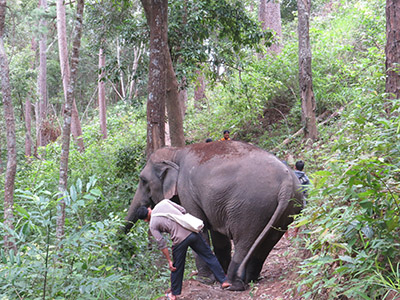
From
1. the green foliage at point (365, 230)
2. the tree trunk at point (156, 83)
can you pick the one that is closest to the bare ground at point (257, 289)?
the green foliage at point (365, 230)

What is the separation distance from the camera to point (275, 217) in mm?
5742

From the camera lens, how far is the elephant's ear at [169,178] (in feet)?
23.8

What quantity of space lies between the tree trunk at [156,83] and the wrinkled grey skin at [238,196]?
1275mm

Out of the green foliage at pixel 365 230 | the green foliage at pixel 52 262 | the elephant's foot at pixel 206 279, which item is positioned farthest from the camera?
the elephant's foot at pixel 206 279

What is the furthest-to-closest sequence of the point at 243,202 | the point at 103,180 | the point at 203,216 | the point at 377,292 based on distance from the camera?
the point at 103,180 < the point at 203,216 < the point at 243,202 < the point at 377,292

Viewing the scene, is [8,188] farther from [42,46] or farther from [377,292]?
[42,46]

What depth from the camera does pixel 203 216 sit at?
22.4ft

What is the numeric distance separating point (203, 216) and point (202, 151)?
1.00m

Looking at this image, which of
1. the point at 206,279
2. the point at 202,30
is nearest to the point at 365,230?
the point at 206,279

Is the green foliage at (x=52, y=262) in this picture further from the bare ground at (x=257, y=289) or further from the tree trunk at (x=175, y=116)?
the tree trunk at (x=175, y=116)

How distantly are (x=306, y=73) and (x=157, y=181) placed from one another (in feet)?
16.7

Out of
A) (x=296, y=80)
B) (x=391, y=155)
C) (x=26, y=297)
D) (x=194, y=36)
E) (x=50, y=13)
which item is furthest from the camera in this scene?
(x=50, y=13)

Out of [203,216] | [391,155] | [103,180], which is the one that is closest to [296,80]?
[103,180]

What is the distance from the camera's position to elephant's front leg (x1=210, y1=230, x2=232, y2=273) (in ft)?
23.0
